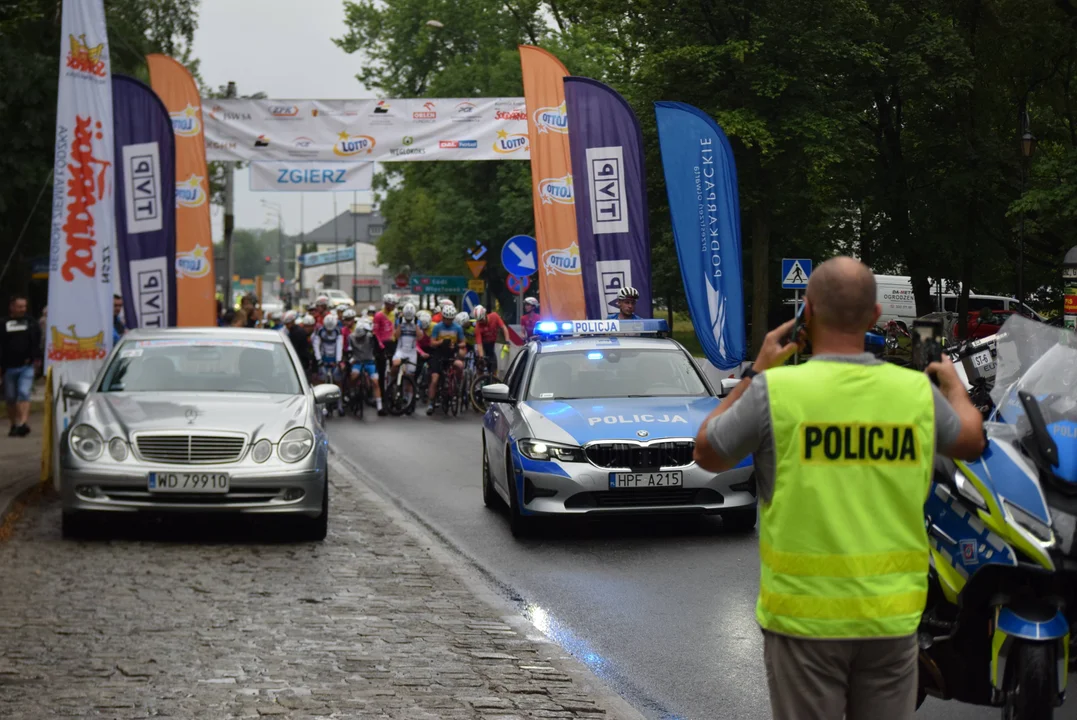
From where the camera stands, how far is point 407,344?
2797 cm

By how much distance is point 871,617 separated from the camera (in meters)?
3.79

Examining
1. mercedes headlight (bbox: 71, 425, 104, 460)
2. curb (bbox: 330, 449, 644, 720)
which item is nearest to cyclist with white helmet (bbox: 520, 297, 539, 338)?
curb (bbox: 330, 449, 644, 720)

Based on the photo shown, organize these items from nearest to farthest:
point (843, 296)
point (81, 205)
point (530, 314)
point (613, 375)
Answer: point (843, 296), point (613, 375), point (81, 205), point (530, 314)

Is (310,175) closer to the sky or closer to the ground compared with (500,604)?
closer to the sky

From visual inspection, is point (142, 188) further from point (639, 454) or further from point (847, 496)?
point (847, 496)

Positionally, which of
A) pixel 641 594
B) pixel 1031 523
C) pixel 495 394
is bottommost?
pixel 641 594

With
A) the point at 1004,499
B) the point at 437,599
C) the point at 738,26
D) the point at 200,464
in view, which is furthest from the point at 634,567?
the point at 738,26

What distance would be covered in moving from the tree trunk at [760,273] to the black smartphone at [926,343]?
3490cm

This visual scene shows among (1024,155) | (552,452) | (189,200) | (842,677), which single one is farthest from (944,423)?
(1024,155)

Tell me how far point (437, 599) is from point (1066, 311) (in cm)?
2196

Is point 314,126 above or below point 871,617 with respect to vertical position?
above

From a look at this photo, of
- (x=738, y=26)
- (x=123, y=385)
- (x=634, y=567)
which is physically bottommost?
(x=634, y=567)

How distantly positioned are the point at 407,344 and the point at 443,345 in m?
0.87

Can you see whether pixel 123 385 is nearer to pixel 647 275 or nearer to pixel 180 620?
pixel 180 620
